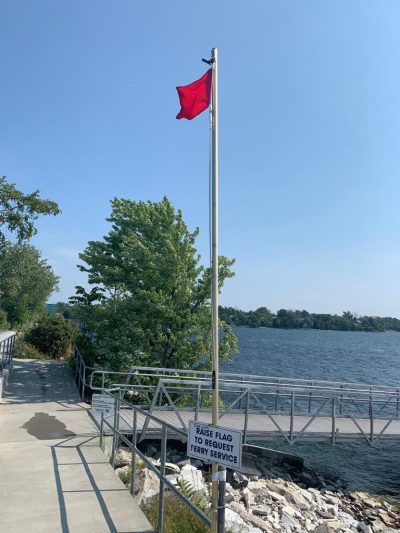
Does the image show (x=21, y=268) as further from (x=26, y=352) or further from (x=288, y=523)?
(x=288, y=523)

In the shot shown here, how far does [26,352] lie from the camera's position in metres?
24.3

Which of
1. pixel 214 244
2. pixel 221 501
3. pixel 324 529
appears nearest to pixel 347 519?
pixel 324 529

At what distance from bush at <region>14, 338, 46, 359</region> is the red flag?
20.0 metres

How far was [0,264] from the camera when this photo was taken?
23719 mm

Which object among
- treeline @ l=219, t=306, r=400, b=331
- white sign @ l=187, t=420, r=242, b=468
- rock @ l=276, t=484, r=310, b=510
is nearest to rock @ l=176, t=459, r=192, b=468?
rock @ l=276, t=484, r=310, b=510

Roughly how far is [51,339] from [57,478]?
20.7 meters

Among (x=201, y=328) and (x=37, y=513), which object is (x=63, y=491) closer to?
(x=37, y=513)

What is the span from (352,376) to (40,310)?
29.1 metres

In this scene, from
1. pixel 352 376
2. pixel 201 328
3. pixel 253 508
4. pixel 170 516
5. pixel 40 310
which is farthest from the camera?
pixel 352 376

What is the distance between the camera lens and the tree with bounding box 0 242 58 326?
2422 cm

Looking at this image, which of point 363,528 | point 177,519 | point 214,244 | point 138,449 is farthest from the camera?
point 363,528

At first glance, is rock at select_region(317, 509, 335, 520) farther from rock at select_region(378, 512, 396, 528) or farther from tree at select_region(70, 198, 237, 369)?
tree at select_region(70, 198, 237, 369)

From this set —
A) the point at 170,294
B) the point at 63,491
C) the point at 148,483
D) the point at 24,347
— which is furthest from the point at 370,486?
the point at 24,347

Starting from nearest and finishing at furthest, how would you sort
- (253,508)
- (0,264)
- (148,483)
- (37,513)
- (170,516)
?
1. (37,513)
2. (170,516)
3. (148,483)
4. (253,508)
5. (0,264)
